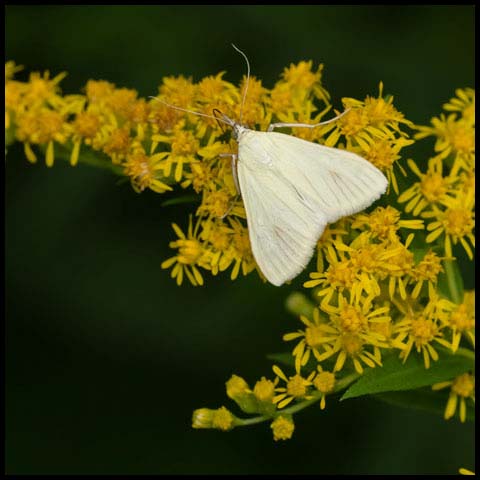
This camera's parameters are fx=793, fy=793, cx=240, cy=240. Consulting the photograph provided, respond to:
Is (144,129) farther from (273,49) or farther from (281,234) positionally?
(273,49)

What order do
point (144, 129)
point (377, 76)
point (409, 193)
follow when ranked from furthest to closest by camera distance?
point (377, 76)
point (144, 129)
point (409, 193)

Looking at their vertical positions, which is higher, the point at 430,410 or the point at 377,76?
the point at 377,76

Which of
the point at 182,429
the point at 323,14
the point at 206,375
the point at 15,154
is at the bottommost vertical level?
the point at 182,429

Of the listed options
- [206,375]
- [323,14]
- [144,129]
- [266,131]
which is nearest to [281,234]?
[266,131]

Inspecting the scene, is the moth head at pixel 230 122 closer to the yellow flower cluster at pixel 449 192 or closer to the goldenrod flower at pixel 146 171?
the goldenrod flower at pixel 146 171

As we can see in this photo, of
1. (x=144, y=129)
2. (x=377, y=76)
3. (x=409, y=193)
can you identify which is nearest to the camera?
(x=409, y=193)

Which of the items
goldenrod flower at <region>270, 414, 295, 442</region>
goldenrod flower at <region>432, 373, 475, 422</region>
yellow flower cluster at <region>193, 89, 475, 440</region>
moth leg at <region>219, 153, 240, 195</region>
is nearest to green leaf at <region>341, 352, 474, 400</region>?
yellow flower cluster at <region>193, 89, 475, 440</region>
